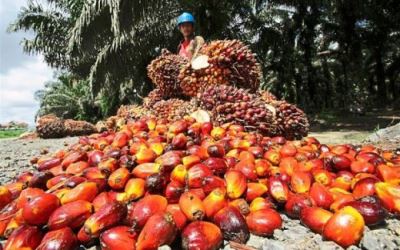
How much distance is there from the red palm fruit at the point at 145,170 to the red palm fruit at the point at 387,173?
3.17 ft

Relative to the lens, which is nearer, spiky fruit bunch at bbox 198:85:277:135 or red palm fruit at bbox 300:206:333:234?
red palm fruit at bbox 300:206:333:234

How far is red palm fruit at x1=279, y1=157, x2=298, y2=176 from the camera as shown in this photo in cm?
189

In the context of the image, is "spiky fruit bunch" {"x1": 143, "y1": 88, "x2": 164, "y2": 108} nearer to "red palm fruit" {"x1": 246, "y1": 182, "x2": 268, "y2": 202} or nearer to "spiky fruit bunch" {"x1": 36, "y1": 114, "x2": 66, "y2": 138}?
"red palm fruit" {"x1": 246, "y1": 182, "x2": 268, "y2": 202}

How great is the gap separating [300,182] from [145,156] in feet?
2.26

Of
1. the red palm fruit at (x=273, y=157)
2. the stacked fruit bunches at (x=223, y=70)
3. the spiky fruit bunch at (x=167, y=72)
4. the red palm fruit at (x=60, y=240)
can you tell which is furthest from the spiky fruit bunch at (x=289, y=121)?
the red palm fruit at (x=60, y=240)

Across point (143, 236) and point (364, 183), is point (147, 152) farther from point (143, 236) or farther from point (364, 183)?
A: point (364, 183)

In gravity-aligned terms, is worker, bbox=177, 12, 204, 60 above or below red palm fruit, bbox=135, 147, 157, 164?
above

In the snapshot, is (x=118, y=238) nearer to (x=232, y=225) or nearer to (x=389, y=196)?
(x=232, y=225)

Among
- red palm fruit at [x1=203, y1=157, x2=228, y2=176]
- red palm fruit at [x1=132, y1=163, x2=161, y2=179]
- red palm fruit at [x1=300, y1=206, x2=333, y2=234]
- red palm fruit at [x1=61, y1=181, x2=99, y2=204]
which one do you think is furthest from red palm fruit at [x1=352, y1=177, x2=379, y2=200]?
red palm fruit at [x1=61, y1=181, x2=99, y2=204]

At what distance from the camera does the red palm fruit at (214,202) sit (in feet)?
5.09

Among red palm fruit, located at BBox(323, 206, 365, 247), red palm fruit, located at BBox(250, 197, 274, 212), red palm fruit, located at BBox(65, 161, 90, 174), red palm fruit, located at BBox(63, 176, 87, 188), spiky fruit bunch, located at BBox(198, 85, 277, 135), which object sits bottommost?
red palm fruit, located at BBox(323, 206, 365, 247)

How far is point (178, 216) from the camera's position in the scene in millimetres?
1511

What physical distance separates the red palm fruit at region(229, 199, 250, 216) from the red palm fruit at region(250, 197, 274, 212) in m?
0.03

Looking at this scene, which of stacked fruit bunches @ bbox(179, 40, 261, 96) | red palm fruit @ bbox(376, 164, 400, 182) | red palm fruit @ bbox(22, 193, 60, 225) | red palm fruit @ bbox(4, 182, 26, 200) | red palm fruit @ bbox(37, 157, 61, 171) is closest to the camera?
red palm fruit @ bbox(22, 193, 60, 225)
